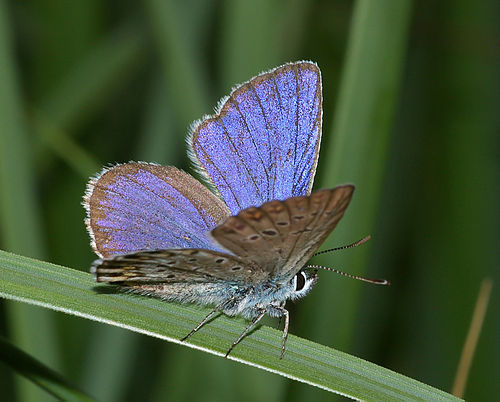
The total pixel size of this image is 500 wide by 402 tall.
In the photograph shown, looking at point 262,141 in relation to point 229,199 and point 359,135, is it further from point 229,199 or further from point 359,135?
point 359,135

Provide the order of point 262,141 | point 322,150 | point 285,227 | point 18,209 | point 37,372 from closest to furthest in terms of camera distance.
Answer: point 37,372, point 285,227, point 262,141, point 18,209, point 322,150

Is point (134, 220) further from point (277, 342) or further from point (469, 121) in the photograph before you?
point (469, 121)

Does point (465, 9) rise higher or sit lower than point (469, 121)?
higher

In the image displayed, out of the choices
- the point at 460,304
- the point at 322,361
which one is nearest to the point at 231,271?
the point at 322,361

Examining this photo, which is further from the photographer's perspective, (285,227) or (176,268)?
(176,268)

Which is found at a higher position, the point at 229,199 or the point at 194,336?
the point at 229,199

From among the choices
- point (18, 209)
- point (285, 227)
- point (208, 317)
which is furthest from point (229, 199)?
point (18, 209)

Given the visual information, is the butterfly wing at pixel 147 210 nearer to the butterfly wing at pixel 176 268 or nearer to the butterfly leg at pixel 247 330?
the butterfly wing at pixel 176 268
